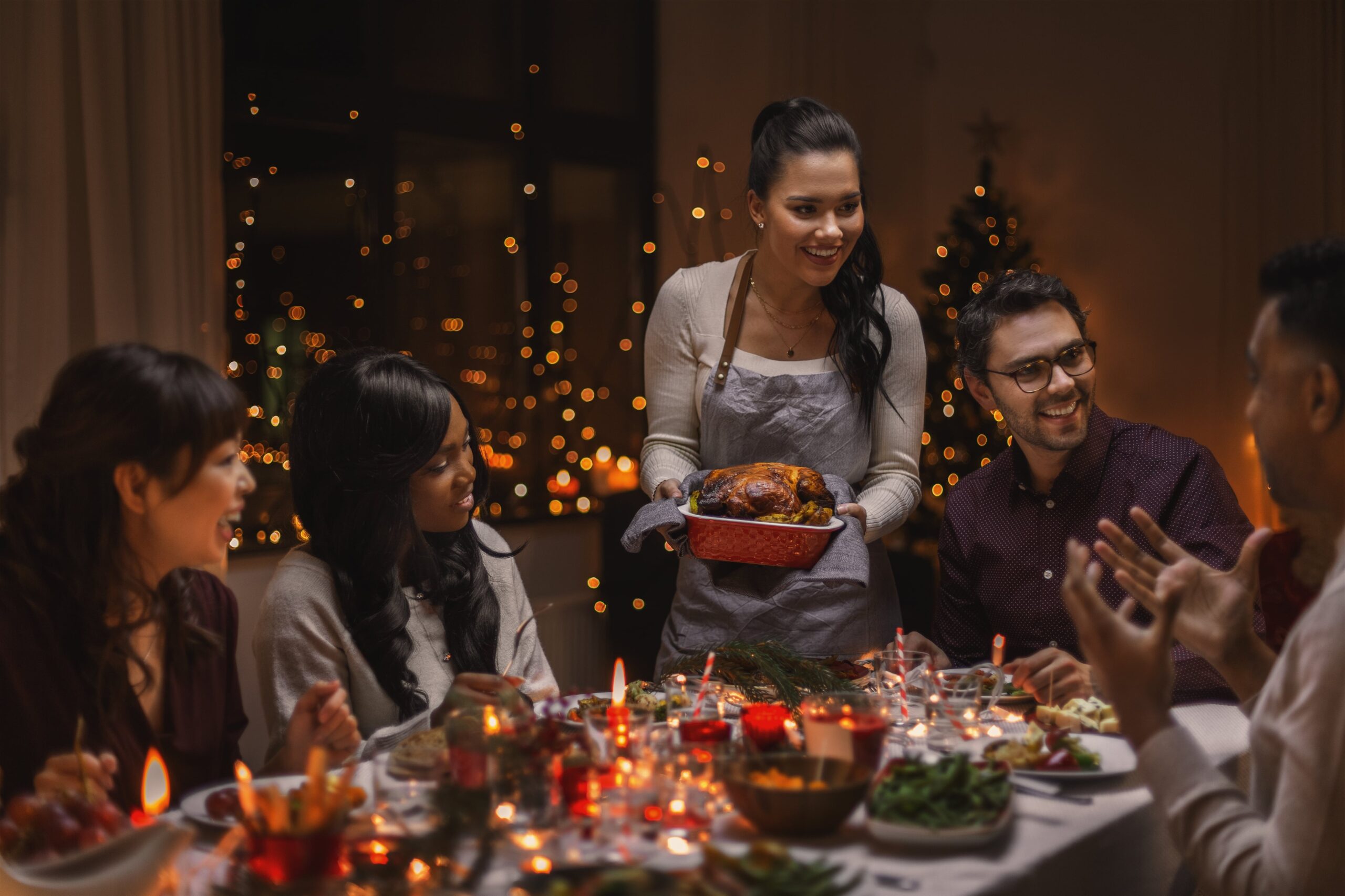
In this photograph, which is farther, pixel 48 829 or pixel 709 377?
pixel 709 377

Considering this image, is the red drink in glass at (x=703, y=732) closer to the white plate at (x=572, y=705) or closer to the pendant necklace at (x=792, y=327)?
the white plate at (x=572, y=705)

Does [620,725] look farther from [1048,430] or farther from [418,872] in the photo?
[1048,430]

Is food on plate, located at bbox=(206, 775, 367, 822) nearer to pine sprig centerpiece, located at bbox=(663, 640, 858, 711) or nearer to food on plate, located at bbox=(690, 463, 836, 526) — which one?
pine sprig centerpiece, located at bbox=(663, 640, 858, 711)

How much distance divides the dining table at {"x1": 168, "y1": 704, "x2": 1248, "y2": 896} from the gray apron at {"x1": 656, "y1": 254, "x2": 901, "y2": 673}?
92 centimetres

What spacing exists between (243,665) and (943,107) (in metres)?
→ 5.09

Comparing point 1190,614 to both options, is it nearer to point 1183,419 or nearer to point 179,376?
A: point 179,376

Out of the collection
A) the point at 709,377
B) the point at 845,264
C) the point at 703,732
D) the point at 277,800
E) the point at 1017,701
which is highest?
the point at 845,264

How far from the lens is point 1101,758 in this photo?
1849 millimetres

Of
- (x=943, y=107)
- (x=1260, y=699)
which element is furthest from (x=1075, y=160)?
(x=1260, y=699)

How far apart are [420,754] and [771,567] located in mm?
1132

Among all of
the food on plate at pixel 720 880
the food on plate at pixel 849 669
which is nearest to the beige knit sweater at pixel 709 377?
the food on plate at pixel 849 669

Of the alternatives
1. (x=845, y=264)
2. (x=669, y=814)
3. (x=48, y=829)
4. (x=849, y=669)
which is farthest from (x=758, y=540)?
(x=48, y=829)

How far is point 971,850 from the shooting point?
148 centimetres

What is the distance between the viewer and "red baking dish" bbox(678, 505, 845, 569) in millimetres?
2426
